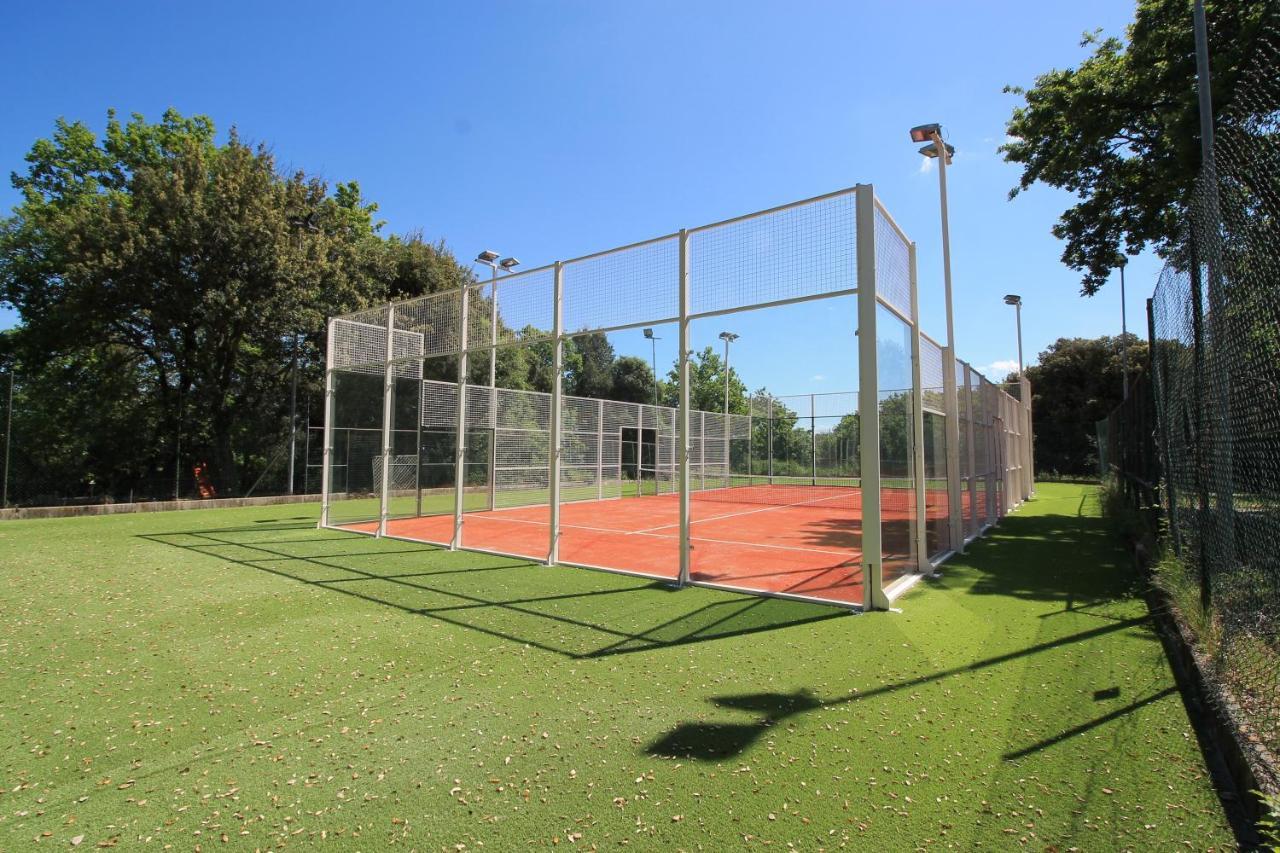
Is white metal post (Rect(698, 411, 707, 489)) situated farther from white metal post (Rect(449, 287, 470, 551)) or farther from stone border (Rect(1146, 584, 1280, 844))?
stone border (Rect(1146, 584, 1280, 844))

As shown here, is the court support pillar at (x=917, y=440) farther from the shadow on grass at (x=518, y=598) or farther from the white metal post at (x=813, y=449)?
the white metal post at (x=813, y=449)

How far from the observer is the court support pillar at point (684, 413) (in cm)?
655

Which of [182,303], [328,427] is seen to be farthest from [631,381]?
[328,427]

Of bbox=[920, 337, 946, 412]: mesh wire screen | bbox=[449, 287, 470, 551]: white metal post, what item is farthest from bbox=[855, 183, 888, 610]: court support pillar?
bbox=[449, 287, 470, 551]: white metal post

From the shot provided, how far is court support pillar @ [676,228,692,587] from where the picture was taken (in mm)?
6555

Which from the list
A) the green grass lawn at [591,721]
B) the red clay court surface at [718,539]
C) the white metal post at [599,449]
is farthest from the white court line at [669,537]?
the white metal post at [599,449]

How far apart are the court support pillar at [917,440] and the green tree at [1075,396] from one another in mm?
27734

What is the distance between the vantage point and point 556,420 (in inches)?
323

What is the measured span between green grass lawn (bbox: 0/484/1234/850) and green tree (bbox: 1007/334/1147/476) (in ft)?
93.7

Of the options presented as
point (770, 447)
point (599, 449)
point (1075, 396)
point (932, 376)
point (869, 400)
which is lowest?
point (599, 449)

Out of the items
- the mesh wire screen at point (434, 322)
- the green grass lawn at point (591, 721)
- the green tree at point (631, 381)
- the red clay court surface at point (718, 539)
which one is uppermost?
the green tree at point (631, 381)

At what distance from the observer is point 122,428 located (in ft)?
53.9

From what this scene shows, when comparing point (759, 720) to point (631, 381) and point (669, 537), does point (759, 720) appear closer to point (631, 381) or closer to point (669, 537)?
point (669, 537)

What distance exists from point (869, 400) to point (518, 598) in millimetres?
3898
